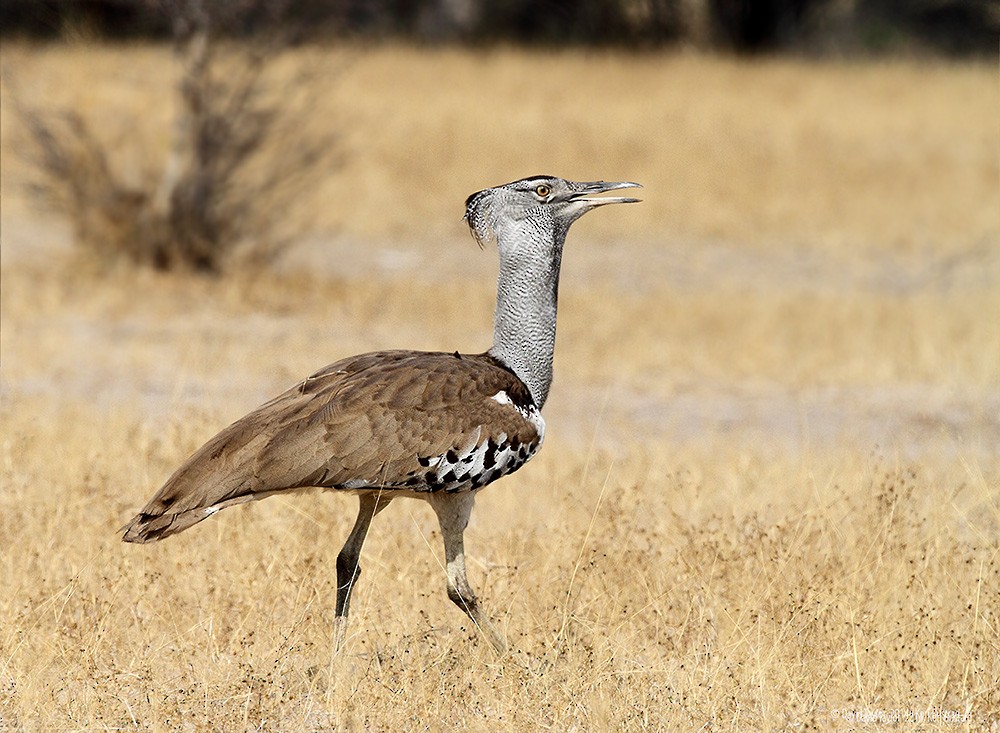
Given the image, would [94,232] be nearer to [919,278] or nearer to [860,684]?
[919,278]

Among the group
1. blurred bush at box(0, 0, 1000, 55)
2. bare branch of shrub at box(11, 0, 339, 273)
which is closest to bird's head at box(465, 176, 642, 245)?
bare branch of shrub at box(11, 0, 339, 273)

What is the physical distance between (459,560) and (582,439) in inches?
121

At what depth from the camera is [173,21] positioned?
10.8m

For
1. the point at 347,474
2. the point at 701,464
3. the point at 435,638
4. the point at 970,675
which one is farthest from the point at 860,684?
the point at 701,464

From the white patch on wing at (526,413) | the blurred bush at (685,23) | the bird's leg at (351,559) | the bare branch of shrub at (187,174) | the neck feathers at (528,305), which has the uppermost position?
the neck feathers at (528,305)

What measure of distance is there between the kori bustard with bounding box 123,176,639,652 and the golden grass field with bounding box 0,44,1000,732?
39 centimetres

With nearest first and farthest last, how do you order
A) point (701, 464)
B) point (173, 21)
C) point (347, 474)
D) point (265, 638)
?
point (347, 474)
point (265, 638)
point (701, 464)
point (173, 21)

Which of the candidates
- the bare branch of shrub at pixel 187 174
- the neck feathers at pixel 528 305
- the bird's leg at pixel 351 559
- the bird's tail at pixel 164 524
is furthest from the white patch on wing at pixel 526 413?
the bare branch of shrub at pixel 187 174

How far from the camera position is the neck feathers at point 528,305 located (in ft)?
14.3

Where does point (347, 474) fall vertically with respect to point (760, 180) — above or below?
above

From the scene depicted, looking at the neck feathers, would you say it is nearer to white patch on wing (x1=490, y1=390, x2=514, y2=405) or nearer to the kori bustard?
the kori bustard

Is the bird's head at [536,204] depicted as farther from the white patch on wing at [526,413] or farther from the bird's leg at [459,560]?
the bird's leg at [459,560]

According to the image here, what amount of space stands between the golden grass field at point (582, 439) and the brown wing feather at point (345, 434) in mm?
456

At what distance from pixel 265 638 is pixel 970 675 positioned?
6.22 feet
